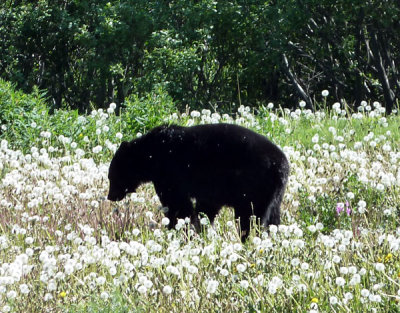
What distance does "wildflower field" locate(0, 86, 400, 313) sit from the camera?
4992mm

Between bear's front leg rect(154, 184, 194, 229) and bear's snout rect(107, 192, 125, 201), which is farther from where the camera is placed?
bear's snout rect(107, 192, 125, 201)

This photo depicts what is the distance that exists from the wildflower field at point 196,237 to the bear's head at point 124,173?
0.50 ft

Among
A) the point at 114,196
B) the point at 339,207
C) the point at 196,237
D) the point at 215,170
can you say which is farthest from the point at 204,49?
the point at 196,237

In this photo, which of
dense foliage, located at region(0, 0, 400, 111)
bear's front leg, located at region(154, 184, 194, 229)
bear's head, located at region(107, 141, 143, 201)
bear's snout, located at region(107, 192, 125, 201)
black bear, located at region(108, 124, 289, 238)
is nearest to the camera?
black bear, located at region(108, 124, 289, 238)

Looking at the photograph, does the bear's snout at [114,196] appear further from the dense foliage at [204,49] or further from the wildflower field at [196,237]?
the dense foliage at [204,49]

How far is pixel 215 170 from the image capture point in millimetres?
6562

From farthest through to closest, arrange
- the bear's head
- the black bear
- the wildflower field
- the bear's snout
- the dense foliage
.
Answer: the dense foliage
the bear's snout
the bear's head
the black bear
the wildflower field

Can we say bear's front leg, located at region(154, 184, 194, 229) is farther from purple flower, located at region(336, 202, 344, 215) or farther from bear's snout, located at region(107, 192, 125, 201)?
purple flower, located at region(336, 202, 344, 215)

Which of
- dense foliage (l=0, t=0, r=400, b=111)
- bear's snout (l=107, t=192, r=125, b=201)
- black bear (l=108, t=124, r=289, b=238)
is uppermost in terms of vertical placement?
black bear (l=108, t=124, r=289, b=238)

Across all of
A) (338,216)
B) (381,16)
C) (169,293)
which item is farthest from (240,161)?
(381,16)

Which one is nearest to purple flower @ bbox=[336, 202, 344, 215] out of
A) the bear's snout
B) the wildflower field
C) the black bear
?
the wildflower field

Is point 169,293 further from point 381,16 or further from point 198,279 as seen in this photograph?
point 381,16

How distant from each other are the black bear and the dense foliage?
7.48m

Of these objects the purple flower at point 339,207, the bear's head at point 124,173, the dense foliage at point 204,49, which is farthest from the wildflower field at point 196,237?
the dense foliage at point 204,49
